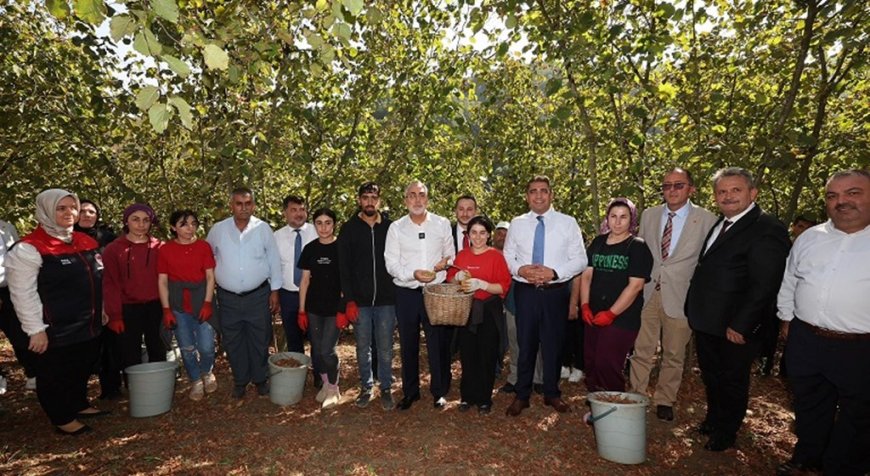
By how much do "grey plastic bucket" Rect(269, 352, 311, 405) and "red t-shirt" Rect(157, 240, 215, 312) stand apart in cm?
137

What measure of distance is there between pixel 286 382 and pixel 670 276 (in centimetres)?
481

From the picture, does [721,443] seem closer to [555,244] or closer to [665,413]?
[665,413]

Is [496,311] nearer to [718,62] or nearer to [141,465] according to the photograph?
[141,465]

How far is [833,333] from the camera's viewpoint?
3666 millimetres

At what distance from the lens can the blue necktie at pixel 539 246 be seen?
16.9ft

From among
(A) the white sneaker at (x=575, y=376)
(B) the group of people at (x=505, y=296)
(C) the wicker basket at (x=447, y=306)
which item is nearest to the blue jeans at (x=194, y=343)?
(B) the group of people at (x=505, y=296)

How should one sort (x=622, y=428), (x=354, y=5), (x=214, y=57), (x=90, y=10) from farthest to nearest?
(x=622, y=428) → (x=354, y=5) → (x=214, y=57) → (x=90, y=10)

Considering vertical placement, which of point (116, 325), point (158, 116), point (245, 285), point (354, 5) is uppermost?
point (354, 5)

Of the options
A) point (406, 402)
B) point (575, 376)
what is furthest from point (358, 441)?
point (575, 376)

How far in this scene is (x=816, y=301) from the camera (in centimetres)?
374

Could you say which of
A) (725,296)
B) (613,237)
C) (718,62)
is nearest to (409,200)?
(613,237)

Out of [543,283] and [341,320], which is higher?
[543,283]

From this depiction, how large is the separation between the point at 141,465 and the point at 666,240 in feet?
19.6

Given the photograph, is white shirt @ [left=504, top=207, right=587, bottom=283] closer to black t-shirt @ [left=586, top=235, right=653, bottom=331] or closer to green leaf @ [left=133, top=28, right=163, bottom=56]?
black t-shirt @ [left=586, top=235, right=653, bottom=331]
